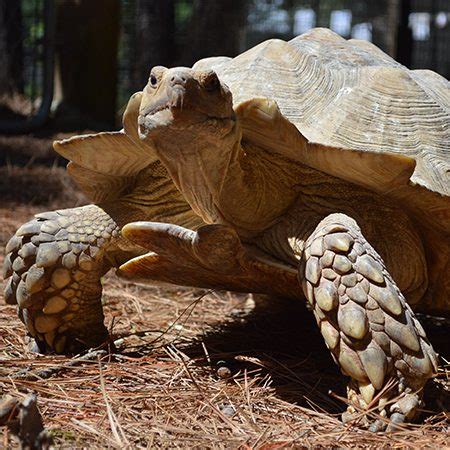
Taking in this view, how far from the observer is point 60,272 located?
3.07 m

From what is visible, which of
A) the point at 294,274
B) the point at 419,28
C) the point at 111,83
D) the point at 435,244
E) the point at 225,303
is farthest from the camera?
the point at 419,28

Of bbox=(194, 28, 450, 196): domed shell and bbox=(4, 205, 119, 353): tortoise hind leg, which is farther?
bbox=(4, 205, 119, 353): tortoise hind leg

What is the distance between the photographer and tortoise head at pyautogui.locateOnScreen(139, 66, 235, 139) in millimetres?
2275

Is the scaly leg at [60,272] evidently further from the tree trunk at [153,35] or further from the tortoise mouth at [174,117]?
the tree trunk at [153,35]

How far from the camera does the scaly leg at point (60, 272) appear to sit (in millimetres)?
3070

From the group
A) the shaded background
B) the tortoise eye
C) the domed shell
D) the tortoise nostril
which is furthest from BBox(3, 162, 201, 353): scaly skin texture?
the shaded background

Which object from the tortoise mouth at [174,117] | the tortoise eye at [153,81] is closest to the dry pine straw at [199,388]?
the tortoise mouth at [174,117]

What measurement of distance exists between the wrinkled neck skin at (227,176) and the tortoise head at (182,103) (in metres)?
0.03

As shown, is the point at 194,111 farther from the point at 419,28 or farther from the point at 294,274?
the point at 419,28

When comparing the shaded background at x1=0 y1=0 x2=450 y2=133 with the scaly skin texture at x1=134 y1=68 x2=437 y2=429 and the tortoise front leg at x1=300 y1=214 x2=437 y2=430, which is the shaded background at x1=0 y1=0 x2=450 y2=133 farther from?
the tortoise front leg at x1=300 y1=214 x2=437 y2=430

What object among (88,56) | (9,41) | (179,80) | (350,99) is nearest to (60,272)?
(179,80)

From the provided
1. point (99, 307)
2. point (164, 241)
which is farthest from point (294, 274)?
point (99, 307)

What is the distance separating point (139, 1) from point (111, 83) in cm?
115

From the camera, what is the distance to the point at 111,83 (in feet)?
33.5
